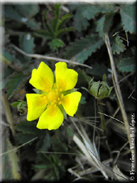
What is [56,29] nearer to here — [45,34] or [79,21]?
[45,34]

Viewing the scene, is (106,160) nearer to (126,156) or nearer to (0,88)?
(126,156)

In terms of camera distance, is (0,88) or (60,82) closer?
(60,82)

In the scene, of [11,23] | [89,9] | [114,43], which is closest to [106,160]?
[114,43]

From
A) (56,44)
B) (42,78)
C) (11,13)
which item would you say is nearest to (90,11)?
(56,44)

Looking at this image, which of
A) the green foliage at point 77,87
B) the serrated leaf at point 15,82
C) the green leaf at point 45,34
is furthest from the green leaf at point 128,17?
the serrated leaf at point 15,82

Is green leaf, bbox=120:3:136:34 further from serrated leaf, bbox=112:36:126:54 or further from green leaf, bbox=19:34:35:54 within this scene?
green leaf, bbox=19:34:35:54

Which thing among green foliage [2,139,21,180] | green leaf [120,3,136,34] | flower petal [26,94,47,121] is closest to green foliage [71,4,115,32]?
green leaf [120,3,136,34]
